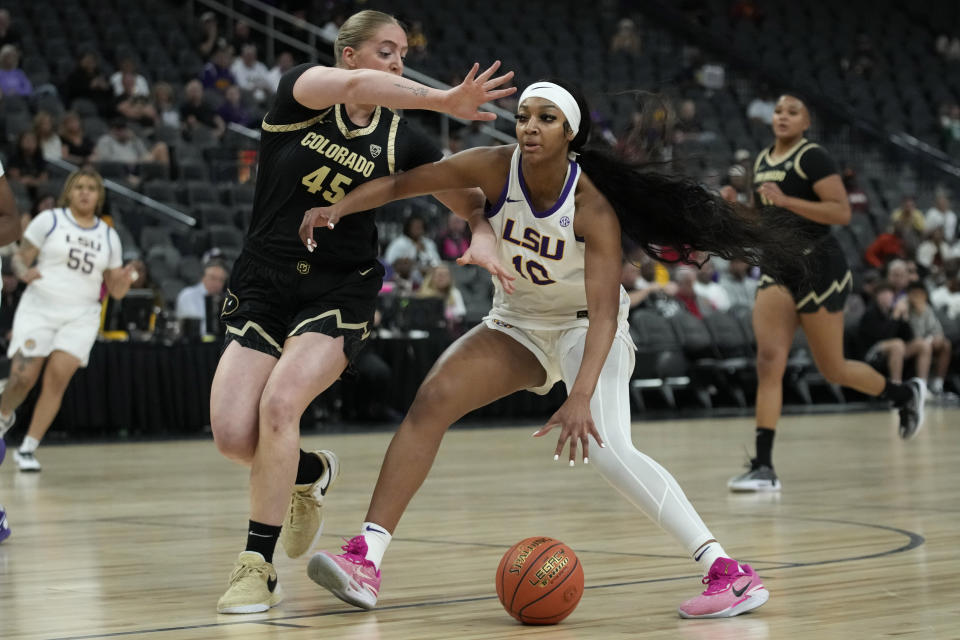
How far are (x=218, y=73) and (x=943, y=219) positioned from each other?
10.0 meters

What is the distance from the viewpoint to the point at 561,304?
453 cm

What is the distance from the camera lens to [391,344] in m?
13.1

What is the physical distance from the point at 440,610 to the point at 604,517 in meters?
2.48

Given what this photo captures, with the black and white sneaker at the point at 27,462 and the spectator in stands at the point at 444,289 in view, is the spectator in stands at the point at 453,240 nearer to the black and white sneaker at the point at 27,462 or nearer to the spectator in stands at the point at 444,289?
the spectator in stands at the point at 444,289

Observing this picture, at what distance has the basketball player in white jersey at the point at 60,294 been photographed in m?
9.11

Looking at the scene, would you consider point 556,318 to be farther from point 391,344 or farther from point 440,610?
point 391,344

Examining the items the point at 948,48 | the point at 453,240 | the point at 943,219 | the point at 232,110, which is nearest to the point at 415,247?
the point at 453,240

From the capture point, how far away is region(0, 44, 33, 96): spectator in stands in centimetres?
1507

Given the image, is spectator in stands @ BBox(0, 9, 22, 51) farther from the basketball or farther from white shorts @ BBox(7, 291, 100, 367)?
A: the basketball

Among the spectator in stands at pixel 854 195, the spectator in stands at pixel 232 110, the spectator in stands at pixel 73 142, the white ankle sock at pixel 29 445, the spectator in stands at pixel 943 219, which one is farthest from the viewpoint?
the spectator in stands at pixel 943 219

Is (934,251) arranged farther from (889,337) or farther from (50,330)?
(50,330)

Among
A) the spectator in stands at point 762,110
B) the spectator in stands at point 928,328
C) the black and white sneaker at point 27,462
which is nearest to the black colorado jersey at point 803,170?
the black and white sneaker at point 27,462

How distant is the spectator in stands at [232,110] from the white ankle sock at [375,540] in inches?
487

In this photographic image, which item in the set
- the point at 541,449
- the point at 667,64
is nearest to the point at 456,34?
the point at 667,64
